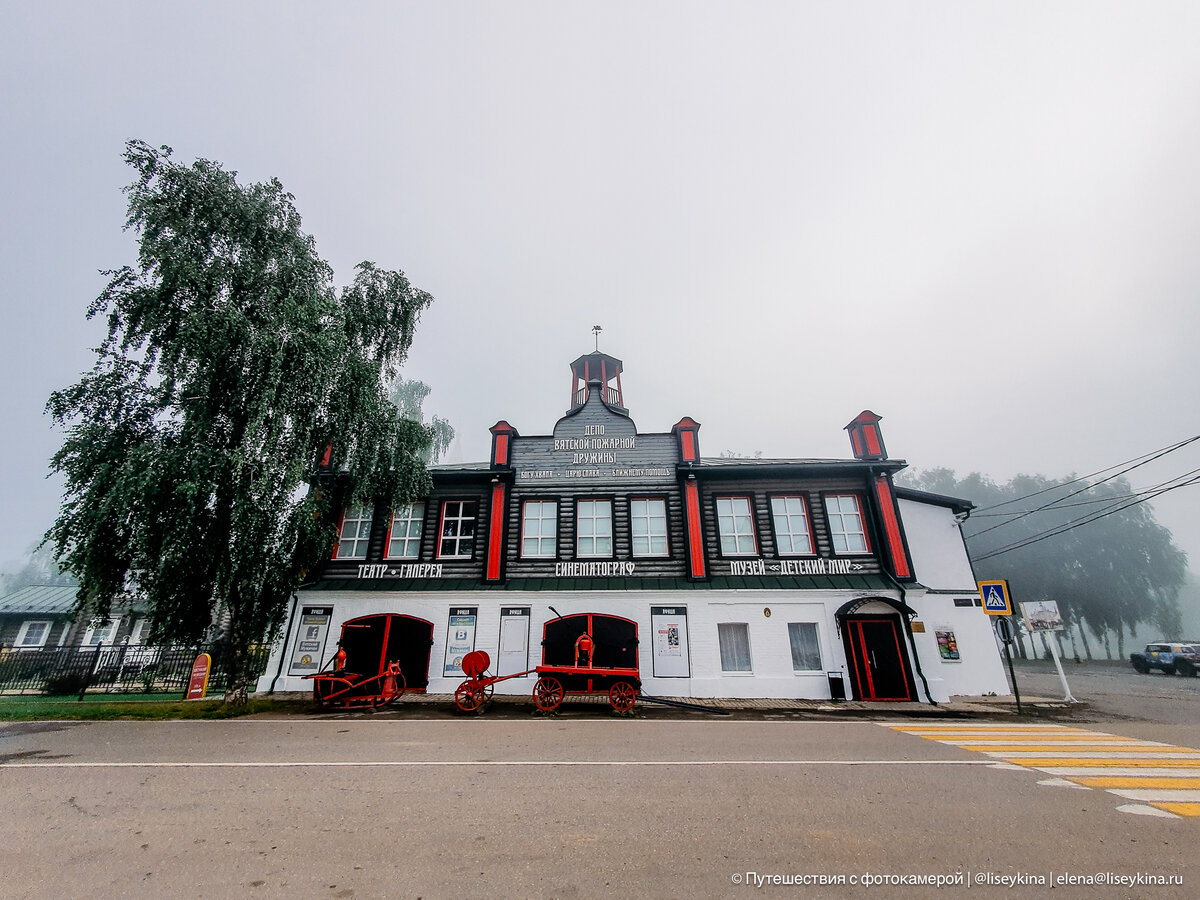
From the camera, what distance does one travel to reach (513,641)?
53.8 ft

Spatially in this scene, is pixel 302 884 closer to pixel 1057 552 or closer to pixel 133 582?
pixel 133 582

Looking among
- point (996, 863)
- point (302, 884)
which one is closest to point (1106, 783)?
point (996, 863)

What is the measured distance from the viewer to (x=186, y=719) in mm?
12305

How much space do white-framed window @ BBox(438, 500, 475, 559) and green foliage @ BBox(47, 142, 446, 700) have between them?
371 centimetres

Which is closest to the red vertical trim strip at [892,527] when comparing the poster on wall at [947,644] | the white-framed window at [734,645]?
the poster on wall at [947,644]

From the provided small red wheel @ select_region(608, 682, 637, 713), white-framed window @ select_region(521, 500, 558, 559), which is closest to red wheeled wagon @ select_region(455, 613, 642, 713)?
small red wheel @ select_region(608, 682, 637, 713)

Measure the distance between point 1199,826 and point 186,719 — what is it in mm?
18577

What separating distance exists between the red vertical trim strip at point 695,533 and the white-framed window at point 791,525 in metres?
2.88

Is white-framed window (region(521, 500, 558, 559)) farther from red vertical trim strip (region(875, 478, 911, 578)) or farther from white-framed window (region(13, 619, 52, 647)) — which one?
white-framed window (region(13, 619, 52, 647))

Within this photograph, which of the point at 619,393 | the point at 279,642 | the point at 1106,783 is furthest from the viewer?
the point at 619,393

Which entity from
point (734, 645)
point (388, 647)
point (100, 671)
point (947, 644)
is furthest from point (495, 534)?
point (947, 644)

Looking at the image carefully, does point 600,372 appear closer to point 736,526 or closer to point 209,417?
point 736,526

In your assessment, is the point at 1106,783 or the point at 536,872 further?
the point at 1106,783

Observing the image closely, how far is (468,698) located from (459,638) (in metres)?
3.64
